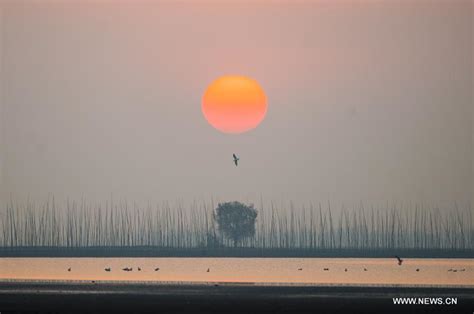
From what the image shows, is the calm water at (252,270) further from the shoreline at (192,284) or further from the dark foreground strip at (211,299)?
the dark foreground strip at (211,299)

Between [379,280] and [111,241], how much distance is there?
10.7ft

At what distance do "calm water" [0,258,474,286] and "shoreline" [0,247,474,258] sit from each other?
0.21ft

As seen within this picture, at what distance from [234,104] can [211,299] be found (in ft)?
7.40

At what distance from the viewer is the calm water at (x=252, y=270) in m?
11.4

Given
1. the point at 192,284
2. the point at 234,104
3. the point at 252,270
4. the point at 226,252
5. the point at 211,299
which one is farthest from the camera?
the point at 226,252

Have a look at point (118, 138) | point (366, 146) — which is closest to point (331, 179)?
point (366, 146)

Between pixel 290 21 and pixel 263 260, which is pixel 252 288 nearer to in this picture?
pixel 263 260

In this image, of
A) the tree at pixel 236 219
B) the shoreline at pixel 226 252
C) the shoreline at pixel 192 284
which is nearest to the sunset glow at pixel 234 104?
the tree at pixel 236 219

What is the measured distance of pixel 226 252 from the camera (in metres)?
12.1

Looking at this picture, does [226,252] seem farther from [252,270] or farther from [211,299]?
[211,299]

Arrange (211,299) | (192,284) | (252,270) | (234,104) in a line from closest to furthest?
(211,299) < (192,284) < (252,270) < (234,104)

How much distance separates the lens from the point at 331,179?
1151 cm

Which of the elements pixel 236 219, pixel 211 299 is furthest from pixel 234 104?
pixel 211 299

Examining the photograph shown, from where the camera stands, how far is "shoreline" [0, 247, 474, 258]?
38.5 ft
